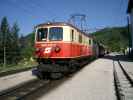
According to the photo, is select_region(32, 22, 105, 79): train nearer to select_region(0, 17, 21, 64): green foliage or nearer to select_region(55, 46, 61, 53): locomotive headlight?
select_region(55, 46, 61, 53): locomotive headlight

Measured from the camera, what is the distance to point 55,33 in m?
16.7

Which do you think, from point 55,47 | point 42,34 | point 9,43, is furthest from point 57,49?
point 9,43

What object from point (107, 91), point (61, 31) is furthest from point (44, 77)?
point (107, 91)

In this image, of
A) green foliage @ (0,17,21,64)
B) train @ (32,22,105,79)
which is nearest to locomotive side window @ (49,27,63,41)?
train @ (32,22,105,79)

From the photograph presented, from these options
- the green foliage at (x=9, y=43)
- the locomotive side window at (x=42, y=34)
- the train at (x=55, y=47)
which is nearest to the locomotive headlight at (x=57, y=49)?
the train at (x=55, y=47)

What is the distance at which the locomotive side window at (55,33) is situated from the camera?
16.5 meters

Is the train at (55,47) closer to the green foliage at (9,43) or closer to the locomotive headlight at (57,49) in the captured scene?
the locomotive headlight at (57,49)

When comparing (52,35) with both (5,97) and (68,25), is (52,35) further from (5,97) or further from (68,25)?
(5,97)

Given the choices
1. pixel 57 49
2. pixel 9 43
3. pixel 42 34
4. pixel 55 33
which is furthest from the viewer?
pixel 9 43

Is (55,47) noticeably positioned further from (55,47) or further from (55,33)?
(55,33)

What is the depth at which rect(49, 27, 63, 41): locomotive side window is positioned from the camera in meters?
16.5

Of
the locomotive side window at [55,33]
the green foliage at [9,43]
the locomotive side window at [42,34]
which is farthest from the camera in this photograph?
the green foliage at [9,43]

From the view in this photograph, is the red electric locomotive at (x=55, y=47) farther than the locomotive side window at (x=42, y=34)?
No

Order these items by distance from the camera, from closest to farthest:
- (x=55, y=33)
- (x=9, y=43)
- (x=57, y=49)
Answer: (x=57, y=49) < (x=55, y=33) < (x=9, y=43)
